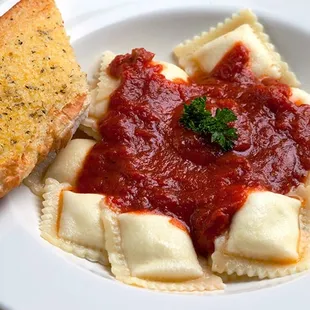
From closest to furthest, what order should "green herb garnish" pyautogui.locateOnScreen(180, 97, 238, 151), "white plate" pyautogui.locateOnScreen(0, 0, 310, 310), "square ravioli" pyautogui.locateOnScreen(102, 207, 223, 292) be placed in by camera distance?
"white plate" pyautogui.locateOnScreen(0, 0, 310, 310)
"square ravioli" pyautogui.locateOnScreen(102, 207, 223, 292)
"green herb garnish" pyautogui.locateOnScreen(180, 97, 238, 151)

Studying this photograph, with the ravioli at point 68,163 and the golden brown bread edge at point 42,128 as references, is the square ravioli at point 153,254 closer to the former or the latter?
the ravioli at point 68,163

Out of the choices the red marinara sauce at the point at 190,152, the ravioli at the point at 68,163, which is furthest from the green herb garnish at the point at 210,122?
the ravioli at the point at 68,163

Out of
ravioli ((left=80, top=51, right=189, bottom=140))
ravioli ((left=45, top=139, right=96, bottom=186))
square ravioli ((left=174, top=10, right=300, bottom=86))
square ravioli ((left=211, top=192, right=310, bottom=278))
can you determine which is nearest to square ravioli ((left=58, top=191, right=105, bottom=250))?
ravioli ((left=45, top=139, right=96, bottom=186))

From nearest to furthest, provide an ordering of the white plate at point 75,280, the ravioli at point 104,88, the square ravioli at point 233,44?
the white plate at point 75,280, the ravioli at point 104,88, the square ravioli at point 233,44

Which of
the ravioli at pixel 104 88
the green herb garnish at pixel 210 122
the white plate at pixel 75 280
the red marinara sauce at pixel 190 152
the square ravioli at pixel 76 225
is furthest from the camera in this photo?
the ravioli at pixel 104 88

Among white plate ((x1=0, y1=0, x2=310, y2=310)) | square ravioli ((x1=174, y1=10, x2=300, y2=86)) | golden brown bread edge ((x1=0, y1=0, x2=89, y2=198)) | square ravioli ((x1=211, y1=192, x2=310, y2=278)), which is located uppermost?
square ravioli ((x1=174, y1=10, x2=300, y2=86))

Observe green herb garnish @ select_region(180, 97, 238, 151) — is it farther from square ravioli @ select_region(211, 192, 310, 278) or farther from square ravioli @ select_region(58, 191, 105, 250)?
square ravioli @ select_region(58, 191, 105, 250)

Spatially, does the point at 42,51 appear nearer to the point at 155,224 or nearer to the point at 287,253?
the point at 155,224
